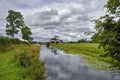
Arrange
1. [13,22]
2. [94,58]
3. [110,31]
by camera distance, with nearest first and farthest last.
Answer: [110,31] → [94,58] → [13,22]

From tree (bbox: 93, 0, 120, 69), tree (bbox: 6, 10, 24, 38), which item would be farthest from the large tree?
tree (bbox: 93, 0, 120, 69)

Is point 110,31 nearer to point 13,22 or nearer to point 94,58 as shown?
point 94,58

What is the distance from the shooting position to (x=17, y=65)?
1152 inches

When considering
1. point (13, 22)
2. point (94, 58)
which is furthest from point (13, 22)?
point (94, 58)

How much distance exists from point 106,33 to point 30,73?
911 centimetres

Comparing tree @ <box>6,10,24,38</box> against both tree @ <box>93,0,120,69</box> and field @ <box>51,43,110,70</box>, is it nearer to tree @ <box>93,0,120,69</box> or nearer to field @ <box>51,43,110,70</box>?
field @ <box>51,43,110,70</box>

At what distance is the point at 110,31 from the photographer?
19.5 m

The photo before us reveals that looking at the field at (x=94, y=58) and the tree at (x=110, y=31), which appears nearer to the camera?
the tree at (x=110, y=31)

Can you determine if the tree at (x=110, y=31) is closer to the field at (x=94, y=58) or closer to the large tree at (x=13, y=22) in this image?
the field at (x=94, y=58)

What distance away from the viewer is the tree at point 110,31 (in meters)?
18.9

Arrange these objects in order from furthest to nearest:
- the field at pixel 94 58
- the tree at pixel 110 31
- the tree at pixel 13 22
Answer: the tree at pixel 13 22 < the field at pixel 94 58 < the tree at pixel 110 31

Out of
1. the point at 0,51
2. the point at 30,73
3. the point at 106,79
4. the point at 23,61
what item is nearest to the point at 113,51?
the point at 30,73

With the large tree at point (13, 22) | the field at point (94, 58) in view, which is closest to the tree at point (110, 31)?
the field at point (94, 58)

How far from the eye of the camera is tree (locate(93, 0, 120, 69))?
18.9 m
